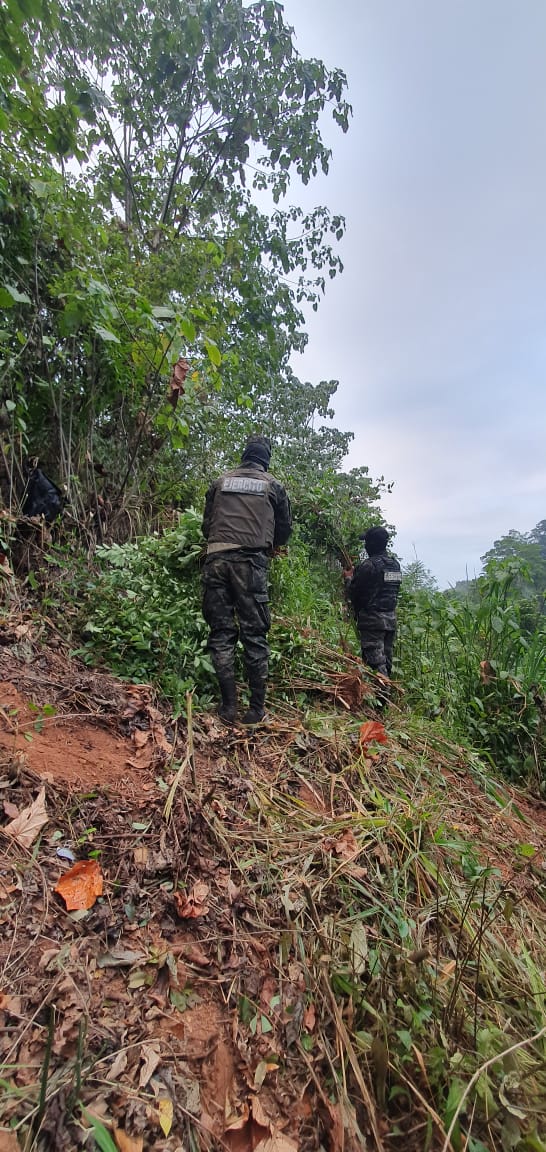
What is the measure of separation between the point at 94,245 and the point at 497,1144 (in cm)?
532

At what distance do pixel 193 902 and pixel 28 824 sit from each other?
0.62 m

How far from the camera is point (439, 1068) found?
1019 millimetres

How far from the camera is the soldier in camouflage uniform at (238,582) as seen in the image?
272cm

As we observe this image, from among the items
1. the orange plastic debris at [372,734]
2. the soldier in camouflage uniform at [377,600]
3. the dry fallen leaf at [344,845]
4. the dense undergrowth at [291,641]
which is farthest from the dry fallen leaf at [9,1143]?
the soldier in camouflage uniform at [377,600]

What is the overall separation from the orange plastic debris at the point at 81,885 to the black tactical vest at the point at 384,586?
336 centimetres

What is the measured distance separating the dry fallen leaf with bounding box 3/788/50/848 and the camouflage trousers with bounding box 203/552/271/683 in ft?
4.26

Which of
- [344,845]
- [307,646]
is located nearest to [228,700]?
[307,646]

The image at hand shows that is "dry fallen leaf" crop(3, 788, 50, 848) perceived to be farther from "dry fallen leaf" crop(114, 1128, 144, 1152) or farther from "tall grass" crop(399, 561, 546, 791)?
"tall grass" crop(399, 561, 546, 791)

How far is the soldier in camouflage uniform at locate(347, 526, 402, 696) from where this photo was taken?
4250 millimetres

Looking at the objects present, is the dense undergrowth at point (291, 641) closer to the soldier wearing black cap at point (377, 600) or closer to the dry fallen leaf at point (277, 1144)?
the soldier wearing black cap at point (377, 600)

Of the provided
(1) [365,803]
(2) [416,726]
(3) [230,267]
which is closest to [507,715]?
(2) [416,726]

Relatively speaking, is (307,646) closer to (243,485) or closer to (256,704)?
(256,704)

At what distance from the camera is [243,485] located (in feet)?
9.77

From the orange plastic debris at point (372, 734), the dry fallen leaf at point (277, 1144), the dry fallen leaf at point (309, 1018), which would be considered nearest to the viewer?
the dry fallen leaf at point (277, 1144)
